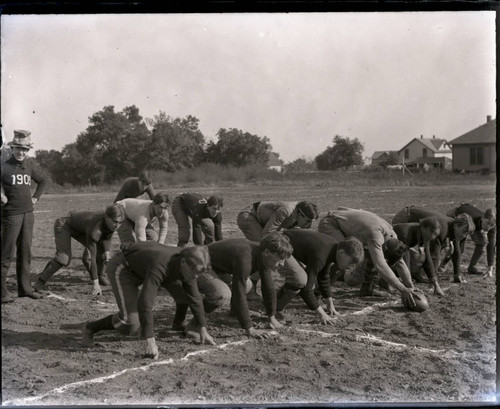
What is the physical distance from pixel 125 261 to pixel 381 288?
12.7ft

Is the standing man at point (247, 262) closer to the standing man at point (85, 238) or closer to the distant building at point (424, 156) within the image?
A: the standing man at point (85, 238)

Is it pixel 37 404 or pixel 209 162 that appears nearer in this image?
pixel 37 404

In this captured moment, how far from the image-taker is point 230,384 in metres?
4.68

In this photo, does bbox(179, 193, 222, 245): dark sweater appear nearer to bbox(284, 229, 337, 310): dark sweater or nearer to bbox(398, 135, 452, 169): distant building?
bbox(284, 229, 337, 310): dark sweater

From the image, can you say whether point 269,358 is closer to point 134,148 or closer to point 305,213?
point 305,213

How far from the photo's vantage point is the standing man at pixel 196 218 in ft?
26.0

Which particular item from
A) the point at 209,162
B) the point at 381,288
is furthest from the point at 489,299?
the point at 209,162

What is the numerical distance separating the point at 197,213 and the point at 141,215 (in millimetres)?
920

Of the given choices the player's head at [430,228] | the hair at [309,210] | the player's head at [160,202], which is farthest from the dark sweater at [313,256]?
the player's head at [160,202]

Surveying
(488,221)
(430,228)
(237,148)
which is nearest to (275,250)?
(430,228)

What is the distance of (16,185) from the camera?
21.3 feet

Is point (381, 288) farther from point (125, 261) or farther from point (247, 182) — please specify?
point (247, 182)

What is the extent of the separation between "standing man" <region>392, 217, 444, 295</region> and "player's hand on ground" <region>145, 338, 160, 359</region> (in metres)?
3.55

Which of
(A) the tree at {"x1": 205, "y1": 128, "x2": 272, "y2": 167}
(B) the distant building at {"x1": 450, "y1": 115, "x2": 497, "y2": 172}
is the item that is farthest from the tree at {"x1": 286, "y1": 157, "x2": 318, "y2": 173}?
(B) the distant building at {"x1": 450, "y1": 115, "x2": 497, "y2": 172}
